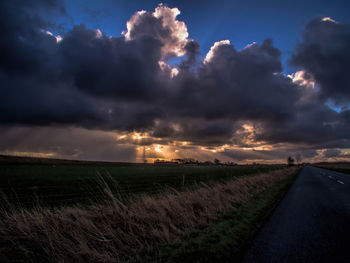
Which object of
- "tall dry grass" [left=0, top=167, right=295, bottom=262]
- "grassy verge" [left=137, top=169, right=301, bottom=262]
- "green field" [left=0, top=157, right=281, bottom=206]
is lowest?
"green field" [left=0, top=157, right=281, bottom=206]

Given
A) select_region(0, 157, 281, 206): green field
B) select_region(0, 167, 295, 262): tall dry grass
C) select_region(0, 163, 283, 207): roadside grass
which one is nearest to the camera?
select_region(0, 167, 295, 262): tall dry grass

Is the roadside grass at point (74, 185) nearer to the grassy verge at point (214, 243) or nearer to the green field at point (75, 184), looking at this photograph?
the green field at point (75, 184)

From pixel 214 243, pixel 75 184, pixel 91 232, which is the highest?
pixel 91 232

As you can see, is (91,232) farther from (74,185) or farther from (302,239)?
(74,185)

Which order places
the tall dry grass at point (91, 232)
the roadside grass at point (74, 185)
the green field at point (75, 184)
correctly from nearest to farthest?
the tall dry grass at point (91, 232), the roadside grass at point (74, 185), the green field at point (75, 184)

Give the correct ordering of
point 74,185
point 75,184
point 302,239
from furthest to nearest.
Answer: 1. point 75,184
2. point 74,185
3. point 302,239

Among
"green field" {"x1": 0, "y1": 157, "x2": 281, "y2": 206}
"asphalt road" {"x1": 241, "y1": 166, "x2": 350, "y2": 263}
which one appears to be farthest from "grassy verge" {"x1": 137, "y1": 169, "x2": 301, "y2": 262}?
"green field" {"x1": 0, "y1": 157, "x2": 281, "y2": 206}

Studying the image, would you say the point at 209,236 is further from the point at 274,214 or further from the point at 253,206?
the point at 253,206

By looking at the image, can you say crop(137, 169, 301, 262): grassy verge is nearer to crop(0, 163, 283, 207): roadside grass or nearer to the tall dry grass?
the tall dry grass

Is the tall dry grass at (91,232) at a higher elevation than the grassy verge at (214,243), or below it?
higher

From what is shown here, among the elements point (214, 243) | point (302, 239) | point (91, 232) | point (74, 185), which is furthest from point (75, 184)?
point (302, 239)

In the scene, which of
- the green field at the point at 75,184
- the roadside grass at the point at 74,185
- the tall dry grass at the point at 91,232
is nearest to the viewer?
the tall dry grass at the point at 91,232

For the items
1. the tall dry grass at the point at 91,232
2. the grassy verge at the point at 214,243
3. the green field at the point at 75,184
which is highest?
the tall dry grass at the point at 91,232

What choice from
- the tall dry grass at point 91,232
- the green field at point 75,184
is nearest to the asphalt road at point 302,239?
the tall dry grass at point 91,232
